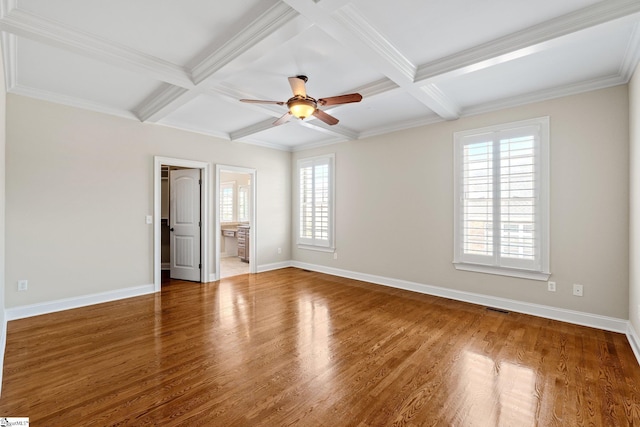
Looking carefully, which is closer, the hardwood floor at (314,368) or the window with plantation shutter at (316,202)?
the hardwood floor at (314,368)

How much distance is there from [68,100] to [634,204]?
21.9 feet

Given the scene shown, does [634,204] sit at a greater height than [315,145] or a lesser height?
lesser

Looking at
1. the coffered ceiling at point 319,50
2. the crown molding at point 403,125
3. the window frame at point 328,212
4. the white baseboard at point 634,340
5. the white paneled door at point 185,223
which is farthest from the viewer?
the window frame at point 328,212

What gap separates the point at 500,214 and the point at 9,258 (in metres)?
6.20

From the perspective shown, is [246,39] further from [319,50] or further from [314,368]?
[314,368]

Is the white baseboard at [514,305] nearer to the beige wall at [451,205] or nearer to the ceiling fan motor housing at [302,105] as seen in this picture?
the beige wall at [451,205]

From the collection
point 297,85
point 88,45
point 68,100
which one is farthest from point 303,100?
point 68,100

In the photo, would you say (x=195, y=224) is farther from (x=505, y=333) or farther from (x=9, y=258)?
(x=505, y=333)

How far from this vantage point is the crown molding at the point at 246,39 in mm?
2215

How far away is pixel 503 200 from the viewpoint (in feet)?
12.9

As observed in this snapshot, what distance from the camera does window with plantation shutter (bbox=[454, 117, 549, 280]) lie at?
3697 millimetres

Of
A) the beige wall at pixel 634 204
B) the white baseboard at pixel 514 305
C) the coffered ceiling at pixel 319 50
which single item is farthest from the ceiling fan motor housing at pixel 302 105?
the white baseboard at pixel 514 305

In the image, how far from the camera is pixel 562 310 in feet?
11.7

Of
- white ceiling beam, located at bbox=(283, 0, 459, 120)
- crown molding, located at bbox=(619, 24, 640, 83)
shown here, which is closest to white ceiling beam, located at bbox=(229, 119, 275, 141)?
white ceiling beam, located at bbox=(283, 0, 459, 120)
